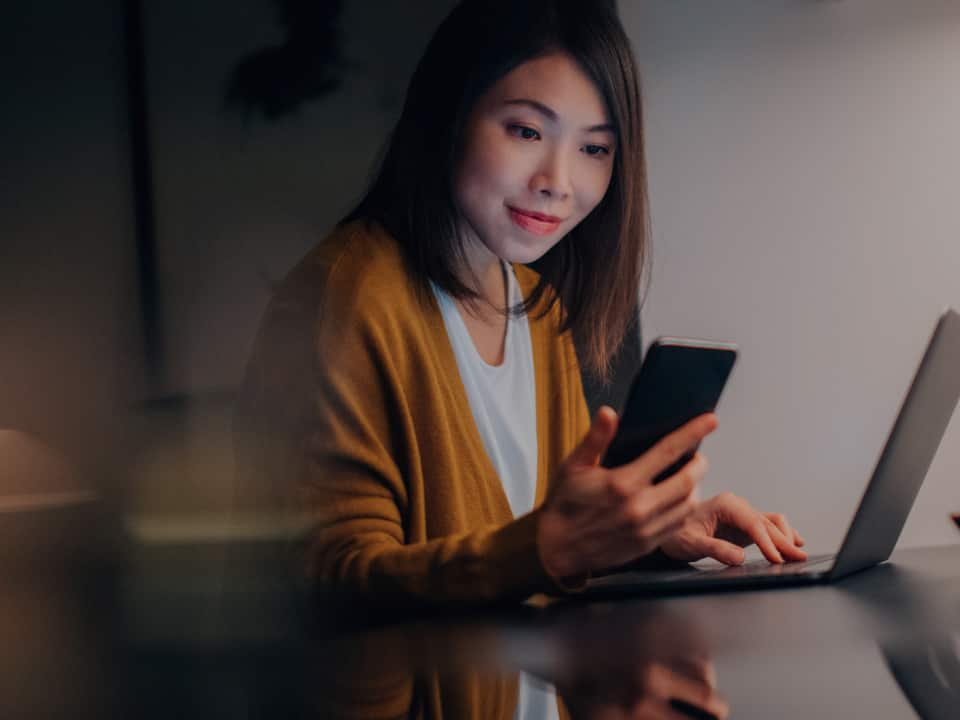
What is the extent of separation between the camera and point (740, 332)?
1790mm

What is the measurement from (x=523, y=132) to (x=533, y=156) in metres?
0.03

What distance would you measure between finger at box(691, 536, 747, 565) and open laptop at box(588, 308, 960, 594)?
0.31 feet

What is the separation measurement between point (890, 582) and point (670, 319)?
0.97 meters

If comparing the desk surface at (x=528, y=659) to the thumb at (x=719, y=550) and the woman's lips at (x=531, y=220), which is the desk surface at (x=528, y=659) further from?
the woman's lips at (x=531, y=220)

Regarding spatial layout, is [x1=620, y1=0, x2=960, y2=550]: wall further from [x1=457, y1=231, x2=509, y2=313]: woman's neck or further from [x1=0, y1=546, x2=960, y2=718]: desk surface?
[x1=0, y1=546, x2=960, y2=718]: desk surface

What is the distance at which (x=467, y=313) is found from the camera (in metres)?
1.25

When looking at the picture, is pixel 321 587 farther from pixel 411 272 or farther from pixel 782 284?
pixel 782 284

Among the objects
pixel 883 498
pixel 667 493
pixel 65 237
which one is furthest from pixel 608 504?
pixel 65 237

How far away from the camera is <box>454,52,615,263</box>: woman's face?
4.00 ft

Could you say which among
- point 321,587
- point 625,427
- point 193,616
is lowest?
point 193,616

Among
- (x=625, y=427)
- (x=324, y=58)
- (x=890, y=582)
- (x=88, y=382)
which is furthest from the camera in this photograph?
(x=324, y=58)

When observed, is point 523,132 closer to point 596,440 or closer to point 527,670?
point 596,440

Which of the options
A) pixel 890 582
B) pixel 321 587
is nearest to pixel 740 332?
pixel 890 582

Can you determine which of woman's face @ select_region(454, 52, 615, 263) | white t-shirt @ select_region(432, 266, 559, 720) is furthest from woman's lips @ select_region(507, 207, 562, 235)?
white t-shirt @ select_region(432, 266, 559, 720)
